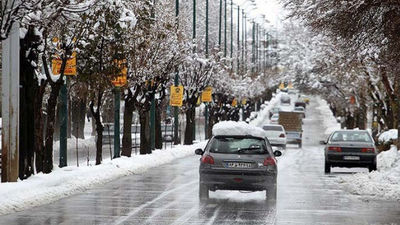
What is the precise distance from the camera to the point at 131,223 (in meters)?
14.4

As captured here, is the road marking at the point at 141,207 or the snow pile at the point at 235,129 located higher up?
the snow pile at the point at 235,129

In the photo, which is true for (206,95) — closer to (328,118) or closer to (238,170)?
(238,170)

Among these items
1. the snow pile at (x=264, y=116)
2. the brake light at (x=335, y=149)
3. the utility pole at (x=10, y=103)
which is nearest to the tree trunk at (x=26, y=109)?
the utility pole at (x=10, y=103)

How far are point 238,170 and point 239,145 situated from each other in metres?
0.81

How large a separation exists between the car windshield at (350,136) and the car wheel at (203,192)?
1261 cm

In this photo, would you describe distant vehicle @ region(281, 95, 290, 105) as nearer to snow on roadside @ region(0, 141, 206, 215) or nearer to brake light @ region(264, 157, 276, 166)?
snow on roadside @ region(0, 141, 206, 215)

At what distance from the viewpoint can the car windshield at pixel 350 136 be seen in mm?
30781

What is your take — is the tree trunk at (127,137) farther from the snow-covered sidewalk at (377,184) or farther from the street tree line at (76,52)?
the snow-covered sidewalk at (377,184)

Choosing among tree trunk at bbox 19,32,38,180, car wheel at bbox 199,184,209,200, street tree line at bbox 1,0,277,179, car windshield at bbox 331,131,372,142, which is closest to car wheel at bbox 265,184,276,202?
car wheel at bbox 199,184,209,200

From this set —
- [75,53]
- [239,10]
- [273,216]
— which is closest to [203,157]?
[273,216]

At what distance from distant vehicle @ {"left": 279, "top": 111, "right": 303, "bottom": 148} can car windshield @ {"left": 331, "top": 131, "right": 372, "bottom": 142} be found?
1314 inches

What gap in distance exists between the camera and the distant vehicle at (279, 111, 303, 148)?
218 feet

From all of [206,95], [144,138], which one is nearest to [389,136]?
[144,138]

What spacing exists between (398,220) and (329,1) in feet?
17.5
